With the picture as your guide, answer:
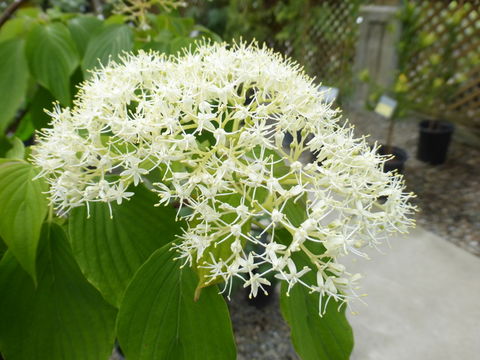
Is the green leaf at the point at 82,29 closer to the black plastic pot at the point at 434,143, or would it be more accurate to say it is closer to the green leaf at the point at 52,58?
the green leaf at the point at 52,58

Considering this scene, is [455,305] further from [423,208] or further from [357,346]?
[423,208]

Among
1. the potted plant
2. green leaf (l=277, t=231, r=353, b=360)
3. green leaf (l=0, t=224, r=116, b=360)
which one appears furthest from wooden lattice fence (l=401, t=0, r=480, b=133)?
green leaf (l=0, t=224, r=116, b=360)

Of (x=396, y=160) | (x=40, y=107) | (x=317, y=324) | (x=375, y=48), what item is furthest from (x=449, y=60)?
(x=317, y=324)

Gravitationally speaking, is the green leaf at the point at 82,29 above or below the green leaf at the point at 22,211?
above

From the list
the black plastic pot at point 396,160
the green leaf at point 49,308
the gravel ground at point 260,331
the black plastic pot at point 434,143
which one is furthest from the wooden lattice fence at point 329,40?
the green leaf at point 49,308

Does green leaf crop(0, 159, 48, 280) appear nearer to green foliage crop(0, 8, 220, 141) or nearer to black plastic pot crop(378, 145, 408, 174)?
green foliage crop(0, 8, 220, 141)

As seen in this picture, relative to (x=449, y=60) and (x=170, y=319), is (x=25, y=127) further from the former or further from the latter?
(x=449, y=60)

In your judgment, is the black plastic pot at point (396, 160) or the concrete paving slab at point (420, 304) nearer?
the concrete paving slab at point (420, 304)

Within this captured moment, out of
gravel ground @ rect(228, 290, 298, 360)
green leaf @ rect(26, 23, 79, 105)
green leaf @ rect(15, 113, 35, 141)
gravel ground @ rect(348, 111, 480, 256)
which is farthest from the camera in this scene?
gravel ground @ rect(348, 111, 480, 256)
